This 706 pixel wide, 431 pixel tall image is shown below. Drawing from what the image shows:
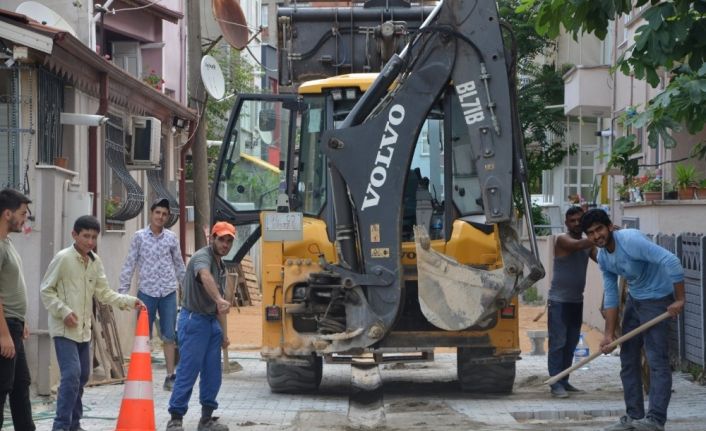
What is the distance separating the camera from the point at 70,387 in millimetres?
9500

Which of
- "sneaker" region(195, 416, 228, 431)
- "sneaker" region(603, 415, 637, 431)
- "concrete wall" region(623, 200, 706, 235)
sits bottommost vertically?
"sneaker" region(195, 416, 228, 431)

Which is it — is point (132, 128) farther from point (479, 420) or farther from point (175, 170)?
point (479, 420)

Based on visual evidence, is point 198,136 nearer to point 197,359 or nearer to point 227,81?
point 197,359

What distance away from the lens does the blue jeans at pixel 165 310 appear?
13375 millimetres

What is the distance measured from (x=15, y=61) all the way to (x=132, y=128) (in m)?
4.97

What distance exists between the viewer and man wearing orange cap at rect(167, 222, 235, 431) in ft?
33.7

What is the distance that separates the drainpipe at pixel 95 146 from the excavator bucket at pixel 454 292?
17.5 feet

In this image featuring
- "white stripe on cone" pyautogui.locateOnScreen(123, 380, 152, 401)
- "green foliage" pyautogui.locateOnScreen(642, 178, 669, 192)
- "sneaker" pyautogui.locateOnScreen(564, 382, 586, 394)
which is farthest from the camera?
"green foliage" pyautogui.locateOnScreen(642, 178, 669, 192)

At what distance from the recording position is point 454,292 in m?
10.8

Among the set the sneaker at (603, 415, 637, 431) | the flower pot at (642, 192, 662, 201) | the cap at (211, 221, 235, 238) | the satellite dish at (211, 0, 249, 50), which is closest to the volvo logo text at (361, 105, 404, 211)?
the cap at (211, 221, 235, 238)

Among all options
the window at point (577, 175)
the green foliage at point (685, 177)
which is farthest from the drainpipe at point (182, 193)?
the window at point (577, 175)

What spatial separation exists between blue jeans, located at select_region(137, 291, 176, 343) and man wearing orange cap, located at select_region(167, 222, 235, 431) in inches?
113

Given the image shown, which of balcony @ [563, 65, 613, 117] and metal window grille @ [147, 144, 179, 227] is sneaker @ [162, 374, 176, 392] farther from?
balcony @ [563, 65, 613, 117]

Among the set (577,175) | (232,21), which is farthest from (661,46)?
(577,175)
